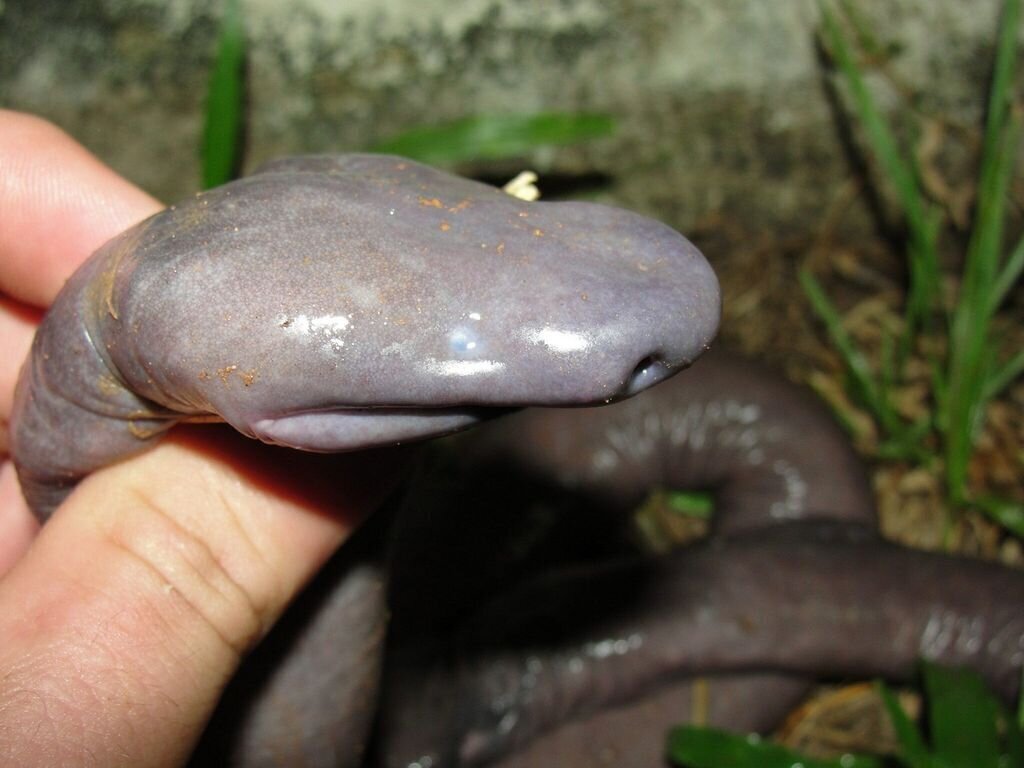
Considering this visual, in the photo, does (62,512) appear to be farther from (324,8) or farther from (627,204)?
(627,204)

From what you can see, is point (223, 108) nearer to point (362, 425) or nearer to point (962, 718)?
point (362, 425)

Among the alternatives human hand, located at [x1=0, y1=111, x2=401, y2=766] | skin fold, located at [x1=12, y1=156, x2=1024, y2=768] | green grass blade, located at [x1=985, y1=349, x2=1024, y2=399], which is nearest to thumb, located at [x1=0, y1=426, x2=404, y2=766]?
human hand, located at [x1=0, y1=111, x2=401, y2=766]

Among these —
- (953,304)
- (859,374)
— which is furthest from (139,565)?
(953,304)

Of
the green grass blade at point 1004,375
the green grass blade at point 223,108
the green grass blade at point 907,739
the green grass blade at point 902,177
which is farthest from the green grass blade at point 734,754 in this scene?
the green grass blade at point 223,108

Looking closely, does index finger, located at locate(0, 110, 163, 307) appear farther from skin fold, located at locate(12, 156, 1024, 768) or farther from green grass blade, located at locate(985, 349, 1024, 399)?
green grass blade, located at locate(985, 349, 1024, 399)

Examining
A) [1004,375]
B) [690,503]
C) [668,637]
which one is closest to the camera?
[668,637]

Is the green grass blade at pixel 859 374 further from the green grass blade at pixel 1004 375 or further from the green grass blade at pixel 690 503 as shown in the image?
the green grass blade at pixel 690 503

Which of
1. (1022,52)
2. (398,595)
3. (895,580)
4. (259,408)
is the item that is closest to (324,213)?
(259,408)
